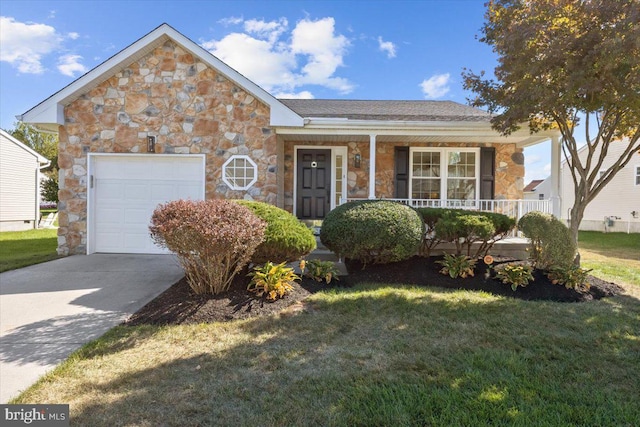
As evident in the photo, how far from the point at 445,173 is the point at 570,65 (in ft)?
14.2

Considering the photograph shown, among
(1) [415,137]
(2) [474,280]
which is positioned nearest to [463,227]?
(2) [474,280]

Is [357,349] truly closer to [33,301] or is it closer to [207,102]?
[33,301]

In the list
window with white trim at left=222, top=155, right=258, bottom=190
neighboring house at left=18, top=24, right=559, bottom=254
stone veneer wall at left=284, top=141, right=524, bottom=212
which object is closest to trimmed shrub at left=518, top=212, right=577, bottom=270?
neighboring house at left=18, top=24, right=559, bottom=254

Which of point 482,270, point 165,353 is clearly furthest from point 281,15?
point 165,353

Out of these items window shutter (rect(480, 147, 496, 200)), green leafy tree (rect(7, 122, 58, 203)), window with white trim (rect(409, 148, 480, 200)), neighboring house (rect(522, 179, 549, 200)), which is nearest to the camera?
window shutter (rect(480, 147, 496, 200))

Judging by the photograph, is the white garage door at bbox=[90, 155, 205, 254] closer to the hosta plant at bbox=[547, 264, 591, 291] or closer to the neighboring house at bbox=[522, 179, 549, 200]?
the hosta plant at bbox=[547, 264, 591, 291]

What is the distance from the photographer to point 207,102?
775 centimetres

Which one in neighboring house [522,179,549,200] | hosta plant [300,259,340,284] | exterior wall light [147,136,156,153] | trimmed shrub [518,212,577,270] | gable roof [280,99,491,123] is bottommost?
hosta plant [300,259,340,284]

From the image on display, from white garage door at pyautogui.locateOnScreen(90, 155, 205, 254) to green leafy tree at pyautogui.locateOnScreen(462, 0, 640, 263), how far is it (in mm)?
6273

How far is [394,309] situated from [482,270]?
2463 millimetres

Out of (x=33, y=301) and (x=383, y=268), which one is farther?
(x=383, y=268)

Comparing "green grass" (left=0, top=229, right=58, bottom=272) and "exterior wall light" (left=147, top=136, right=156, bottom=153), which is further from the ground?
"exterior wall light" (left=147, top=136, right=156, bottom=153)

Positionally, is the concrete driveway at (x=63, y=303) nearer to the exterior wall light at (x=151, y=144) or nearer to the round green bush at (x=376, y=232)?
the exterior wall light at (x=151, y=144)

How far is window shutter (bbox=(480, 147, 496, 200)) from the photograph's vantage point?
9055mm
